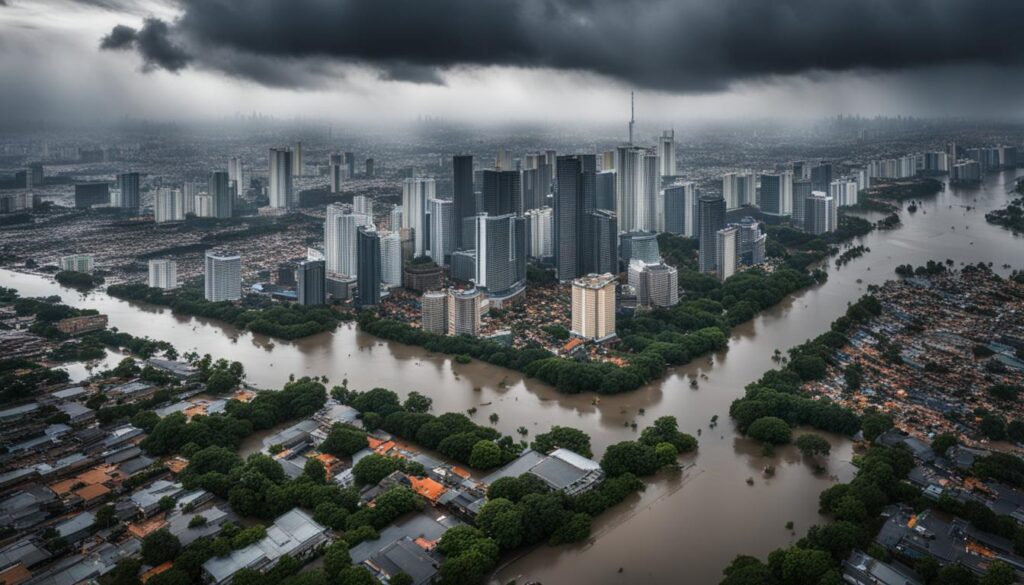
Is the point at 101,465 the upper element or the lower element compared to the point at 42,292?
lower

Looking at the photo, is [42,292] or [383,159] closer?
[42,292]

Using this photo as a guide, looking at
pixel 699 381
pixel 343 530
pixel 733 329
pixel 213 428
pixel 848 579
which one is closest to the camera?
pixel 848 579

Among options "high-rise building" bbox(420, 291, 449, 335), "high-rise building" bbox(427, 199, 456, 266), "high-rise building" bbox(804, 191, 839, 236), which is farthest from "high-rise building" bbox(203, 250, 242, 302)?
"high-rise building" bbox(804, 191, 839, 236)

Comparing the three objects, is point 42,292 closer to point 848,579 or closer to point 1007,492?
point 848,579

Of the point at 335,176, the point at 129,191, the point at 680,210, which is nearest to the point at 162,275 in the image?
the point at 129,191

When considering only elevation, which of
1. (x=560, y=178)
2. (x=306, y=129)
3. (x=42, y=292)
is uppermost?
(x=306, y=129)

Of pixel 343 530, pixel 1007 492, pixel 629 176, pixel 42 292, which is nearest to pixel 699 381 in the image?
pixel 1007 492

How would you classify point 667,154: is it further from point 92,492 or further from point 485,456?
point 92,492
